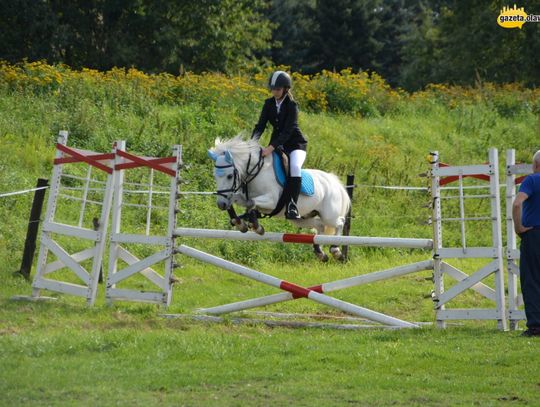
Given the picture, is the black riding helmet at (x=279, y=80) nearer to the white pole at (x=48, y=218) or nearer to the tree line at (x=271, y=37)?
the white pole at (x=48, y=218)

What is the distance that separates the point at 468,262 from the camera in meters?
19.0

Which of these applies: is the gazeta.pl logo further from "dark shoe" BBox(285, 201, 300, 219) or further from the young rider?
"dark shoe" BBox(285, 201, 300, 219)

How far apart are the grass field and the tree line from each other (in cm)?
930

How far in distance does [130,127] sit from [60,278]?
6.71 meters

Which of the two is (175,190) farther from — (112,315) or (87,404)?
(87,404)

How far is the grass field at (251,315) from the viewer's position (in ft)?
26.8

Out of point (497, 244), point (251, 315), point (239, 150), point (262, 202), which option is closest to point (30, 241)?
point (251, 315)

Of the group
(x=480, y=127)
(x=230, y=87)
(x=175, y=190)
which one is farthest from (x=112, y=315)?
(x=480, y=127)

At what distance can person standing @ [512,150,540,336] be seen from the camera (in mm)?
10828

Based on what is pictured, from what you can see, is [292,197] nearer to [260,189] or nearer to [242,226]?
[260,189]

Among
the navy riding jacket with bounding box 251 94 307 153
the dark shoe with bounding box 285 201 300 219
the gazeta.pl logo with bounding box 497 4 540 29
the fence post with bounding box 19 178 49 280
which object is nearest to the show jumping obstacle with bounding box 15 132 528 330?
the dark shoe with bounding box 285 201 300 219

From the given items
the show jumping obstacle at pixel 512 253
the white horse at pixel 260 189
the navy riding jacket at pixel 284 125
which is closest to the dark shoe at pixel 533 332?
the show jumping obstacle at pixel 512 253

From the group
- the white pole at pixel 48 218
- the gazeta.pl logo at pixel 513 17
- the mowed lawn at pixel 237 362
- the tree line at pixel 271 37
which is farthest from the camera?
the gazeta.pl logo at pixel 513 17

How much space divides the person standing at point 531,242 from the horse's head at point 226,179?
3.30 metres
